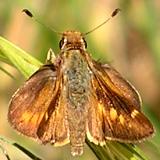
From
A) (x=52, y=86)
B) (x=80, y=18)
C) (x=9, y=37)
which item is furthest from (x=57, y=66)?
(x=9, y=37)

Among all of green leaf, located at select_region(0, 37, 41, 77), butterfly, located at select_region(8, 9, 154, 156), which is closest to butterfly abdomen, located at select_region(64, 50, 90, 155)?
butterfly, located at select_region(8, 9, 154, 156)

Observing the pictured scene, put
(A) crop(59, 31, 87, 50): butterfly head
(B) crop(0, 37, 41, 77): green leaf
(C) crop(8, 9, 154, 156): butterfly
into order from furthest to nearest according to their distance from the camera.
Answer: (A) crop(59, 31, 87, 50): butterfly head < (C) crop(8, 9, 154, 156): butterfly < (B) crop(0, 37, 41, 77): green leaf

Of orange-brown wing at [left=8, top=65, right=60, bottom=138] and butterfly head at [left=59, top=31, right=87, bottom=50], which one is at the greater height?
butterfly head at [left=59, top=31, right=87, bottom=50]

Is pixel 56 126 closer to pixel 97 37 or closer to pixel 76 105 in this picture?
pixel 76 105

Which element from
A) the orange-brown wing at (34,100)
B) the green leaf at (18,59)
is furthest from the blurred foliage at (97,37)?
the green leaf at (18,59)

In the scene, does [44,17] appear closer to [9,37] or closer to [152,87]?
[9,37]

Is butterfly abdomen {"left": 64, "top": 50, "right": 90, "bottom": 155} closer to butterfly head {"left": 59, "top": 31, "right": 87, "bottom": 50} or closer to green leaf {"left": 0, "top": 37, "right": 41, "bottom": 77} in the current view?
butterfly head {"left": 59, "top": 31, "right": 87, "bottom": 50}
